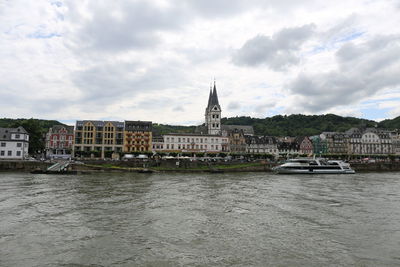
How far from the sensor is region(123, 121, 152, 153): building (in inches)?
4023

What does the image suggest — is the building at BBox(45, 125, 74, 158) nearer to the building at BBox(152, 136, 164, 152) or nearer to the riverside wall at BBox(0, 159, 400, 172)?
the building at BBox(152, 136, 164, 152)

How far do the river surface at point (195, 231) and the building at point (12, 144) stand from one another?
53476mm

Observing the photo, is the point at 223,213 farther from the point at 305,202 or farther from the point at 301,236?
the point at 305,202

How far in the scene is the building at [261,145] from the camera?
12319 centimetres

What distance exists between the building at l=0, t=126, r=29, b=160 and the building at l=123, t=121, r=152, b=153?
32.9 metres

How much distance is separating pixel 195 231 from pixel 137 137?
290 feet

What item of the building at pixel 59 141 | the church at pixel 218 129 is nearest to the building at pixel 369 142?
the church at pixel 218 129

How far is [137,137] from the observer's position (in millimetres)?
102875

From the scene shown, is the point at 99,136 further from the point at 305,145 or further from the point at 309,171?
the point at 305,145

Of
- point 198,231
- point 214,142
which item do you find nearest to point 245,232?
point 198,231

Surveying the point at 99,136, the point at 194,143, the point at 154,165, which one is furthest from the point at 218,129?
the point at 154,165

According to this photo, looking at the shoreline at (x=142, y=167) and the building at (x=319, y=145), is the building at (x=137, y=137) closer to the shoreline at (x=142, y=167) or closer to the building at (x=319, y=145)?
the shoreline at (x=142, y=167)

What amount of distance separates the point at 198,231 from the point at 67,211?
37.4ft

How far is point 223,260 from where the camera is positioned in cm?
1296
